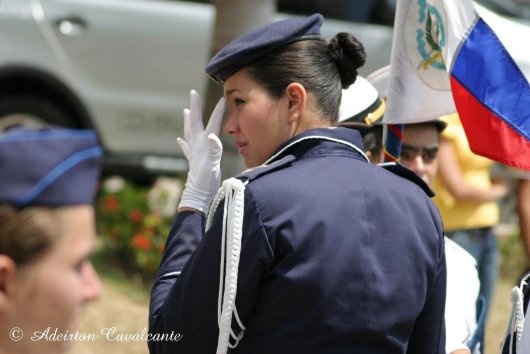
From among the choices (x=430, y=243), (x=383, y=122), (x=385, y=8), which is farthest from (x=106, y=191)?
(x=430, y=243)

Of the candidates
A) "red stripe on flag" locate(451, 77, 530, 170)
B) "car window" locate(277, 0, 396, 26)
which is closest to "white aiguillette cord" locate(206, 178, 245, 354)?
"red stripe on flag" locate(451, 77, 530, 170)

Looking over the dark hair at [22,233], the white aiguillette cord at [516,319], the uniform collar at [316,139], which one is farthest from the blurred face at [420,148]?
the dark hair at [22,233]

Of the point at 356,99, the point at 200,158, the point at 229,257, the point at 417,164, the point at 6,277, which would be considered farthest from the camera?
the point at 417,164

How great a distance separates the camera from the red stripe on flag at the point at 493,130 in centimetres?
302

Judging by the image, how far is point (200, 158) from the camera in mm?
2812

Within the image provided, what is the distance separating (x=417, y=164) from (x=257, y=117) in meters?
1.18

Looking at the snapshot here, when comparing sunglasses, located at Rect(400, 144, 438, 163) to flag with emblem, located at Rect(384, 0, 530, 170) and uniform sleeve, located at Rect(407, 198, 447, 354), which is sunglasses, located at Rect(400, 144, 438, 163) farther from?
uniform sleeve, located at Rect(407, 198, 447, 354)

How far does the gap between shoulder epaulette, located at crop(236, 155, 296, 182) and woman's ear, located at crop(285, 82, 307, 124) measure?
12cm

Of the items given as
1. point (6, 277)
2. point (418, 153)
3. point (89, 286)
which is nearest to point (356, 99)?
point (418, 153)

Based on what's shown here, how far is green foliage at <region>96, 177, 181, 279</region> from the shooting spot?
6387 millimetres

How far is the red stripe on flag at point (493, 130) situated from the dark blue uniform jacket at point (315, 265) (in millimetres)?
556

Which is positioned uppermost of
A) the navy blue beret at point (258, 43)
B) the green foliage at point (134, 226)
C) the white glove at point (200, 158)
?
the navy blue beret at point (258, 43)

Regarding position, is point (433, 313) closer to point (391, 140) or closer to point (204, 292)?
point (204, 292)

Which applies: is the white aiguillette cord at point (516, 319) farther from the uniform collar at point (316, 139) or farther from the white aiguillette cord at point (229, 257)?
the white aiguillette cord at point (229, 257)
